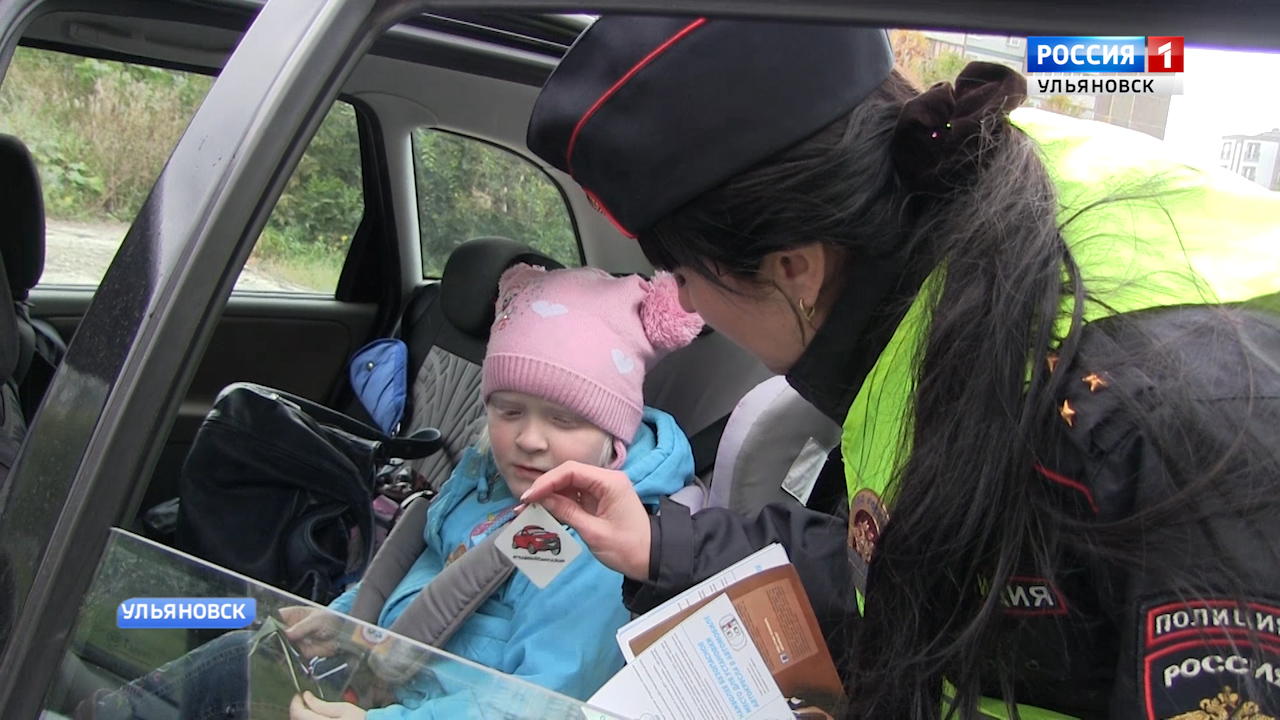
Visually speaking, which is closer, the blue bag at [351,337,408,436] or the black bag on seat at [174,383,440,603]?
the black bag on seat at [174,383,440,603]

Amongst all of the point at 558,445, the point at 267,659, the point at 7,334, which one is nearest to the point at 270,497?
the point at 7,334

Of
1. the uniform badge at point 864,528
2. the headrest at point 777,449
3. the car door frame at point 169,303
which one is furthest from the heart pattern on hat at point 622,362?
the car door frame at point 169,303

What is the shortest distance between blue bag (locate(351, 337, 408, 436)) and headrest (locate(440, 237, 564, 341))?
0.83ft

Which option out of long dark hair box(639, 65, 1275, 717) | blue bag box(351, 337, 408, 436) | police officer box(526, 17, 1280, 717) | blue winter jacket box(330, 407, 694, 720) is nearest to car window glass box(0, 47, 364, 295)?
blue bag box(351, 337, 408, 436)

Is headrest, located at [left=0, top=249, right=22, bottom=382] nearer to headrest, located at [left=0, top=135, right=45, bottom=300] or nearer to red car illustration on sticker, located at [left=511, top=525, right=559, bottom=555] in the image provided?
headrest, located at [left=0, top=135, right=45, bottom=300]

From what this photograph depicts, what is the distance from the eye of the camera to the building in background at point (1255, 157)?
3.00 feet

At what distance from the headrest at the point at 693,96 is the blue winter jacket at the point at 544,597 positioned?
788 millimetres

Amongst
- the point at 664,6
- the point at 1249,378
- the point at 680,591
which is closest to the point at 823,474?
the point at 680,591

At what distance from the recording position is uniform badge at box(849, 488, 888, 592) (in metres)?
0.97

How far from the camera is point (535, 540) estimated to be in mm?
1514

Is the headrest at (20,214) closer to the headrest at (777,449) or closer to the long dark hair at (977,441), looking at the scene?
the headrest at (777,449)

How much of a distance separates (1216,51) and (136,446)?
79 cm

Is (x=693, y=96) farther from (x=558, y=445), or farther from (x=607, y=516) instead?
(x=558, y=445)

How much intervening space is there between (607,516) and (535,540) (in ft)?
0.69
